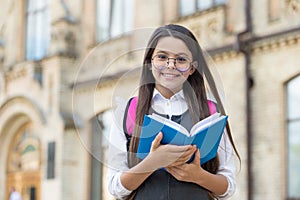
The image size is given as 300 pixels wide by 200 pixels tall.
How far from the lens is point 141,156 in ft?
9.35

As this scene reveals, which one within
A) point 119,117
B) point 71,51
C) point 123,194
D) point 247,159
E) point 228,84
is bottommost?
point 123,194

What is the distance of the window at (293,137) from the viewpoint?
12.2m

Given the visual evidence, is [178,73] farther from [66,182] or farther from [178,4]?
[66,182]

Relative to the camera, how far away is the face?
9.61 feet

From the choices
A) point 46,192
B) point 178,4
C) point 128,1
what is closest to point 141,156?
point 178,4

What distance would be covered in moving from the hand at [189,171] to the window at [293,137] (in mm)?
9626

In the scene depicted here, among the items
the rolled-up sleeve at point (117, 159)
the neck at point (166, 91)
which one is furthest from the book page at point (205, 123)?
the rolled-up sleeve at point (117, 159)

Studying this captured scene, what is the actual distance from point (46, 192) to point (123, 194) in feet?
50.5

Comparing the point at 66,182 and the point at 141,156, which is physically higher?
the point at 66,182

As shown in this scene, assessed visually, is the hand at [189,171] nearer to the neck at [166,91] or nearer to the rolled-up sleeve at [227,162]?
the rolled-up sleeve at [227,162]

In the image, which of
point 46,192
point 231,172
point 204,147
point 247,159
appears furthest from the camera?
point 46,192

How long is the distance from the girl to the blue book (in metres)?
0.04

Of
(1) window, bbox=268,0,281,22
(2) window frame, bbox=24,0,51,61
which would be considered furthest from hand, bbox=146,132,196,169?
(2) window frame, bbox=24,0,51,61

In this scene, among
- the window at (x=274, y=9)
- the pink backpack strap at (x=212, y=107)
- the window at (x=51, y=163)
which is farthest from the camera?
the window at (x=51, y=163)
